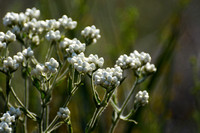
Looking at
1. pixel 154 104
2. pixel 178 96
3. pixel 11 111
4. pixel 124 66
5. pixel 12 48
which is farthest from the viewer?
pixel 178 96

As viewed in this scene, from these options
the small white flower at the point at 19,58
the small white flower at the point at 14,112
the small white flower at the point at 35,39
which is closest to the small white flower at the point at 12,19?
the small white flower at the point at 35,39

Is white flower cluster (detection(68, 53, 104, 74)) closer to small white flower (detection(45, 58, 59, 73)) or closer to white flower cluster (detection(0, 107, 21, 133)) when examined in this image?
small white flower (detection(45, 58, 59, 73))

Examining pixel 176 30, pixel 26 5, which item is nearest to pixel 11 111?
pixel 176 30

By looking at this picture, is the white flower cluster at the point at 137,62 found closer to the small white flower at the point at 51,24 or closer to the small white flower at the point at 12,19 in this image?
the small white flower at the point at 51,24

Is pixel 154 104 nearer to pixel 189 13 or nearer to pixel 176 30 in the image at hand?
pixel 176 30

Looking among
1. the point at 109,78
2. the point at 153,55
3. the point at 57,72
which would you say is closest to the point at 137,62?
the point at 109,78

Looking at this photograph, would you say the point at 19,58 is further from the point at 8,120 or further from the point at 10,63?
the point at 8,120
